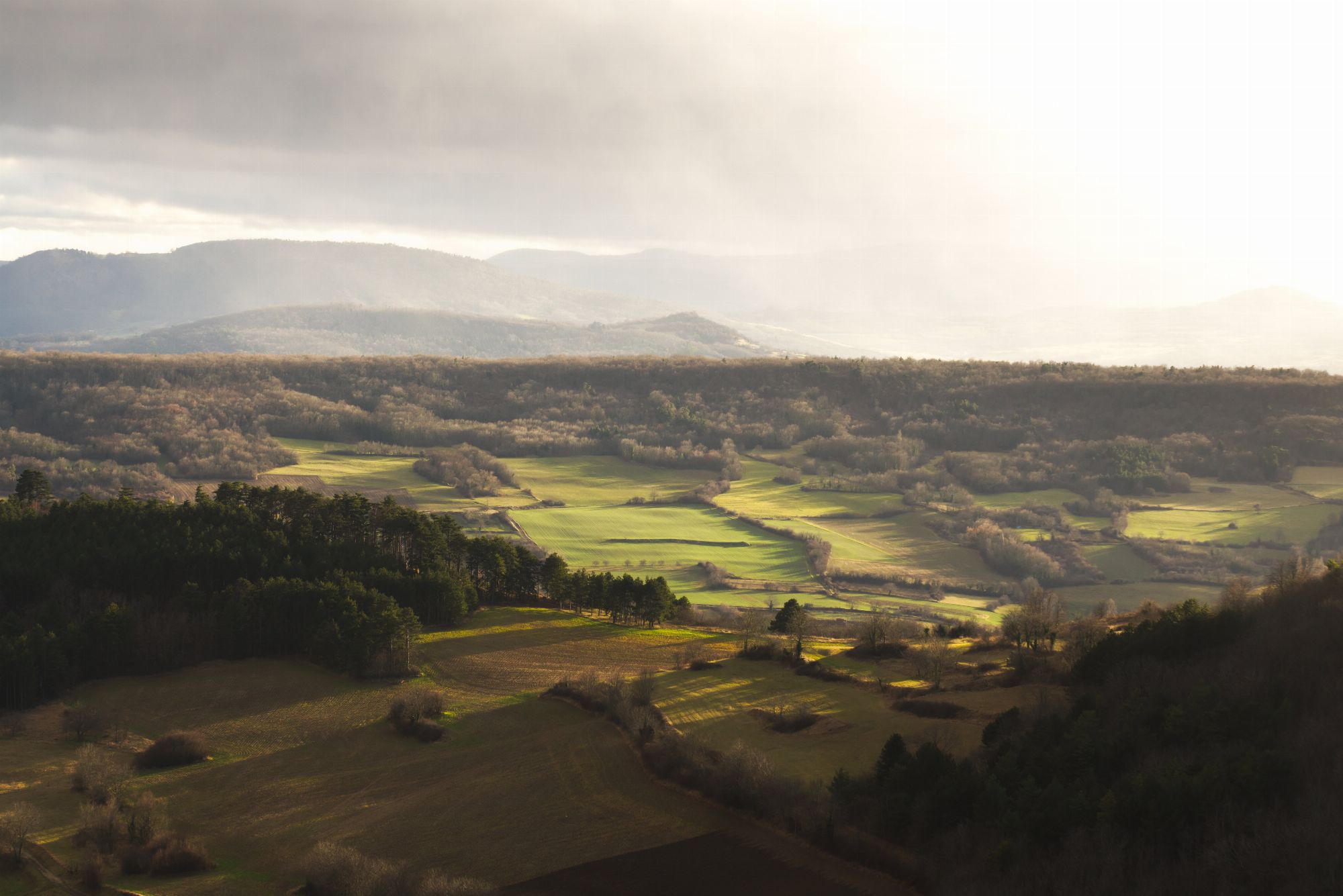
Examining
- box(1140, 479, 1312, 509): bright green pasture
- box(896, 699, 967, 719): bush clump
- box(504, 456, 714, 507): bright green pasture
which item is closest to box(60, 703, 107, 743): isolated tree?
box(896, 699, 967, 719): bush clump

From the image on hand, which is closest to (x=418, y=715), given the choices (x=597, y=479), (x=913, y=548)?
(x=913, y=548)

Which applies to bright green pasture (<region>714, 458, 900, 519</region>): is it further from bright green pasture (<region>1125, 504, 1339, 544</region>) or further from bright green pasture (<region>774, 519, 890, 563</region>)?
bright green pasture (<region>1125, 504, 1339, 544</region>)

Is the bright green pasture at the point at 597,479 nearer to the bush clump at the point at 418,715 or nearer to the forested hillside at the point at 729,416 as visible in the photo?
the forested hillside at the point at 729,416

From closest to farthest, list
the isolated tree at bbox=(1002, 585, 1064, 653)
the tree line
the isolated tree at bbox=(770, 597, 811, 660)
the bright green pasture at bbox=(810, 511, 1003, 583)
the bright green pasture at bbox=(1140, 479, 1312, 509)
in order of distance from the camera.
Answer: the isolated tree at bbox=(1002, 585, 1064, 653) < the tree line < the isolated tree at bbox=(770, 597, 811, 660) < the bright green pasture at bbox=(810, 511, 1003, 583) < the bright green pasture at bbox=(1140, 479, 1312, 509)

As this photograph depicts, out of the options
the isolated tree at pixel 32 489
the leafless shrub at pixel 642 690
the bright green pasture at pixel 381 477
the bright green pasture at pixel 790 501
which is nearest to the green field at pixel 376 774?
the leafless shrub at pixel 642 690

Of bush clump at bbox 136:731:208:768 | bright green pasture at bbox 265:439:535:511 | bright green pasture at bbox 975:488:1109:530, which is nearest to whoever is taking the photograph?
bush clump at bbox 136:731:208:768

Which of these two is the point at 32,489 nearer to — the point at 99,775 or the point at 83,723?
the point at 83,723

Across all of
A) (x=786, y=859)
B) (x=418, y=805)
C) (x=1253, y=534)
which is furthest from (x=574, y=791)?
(x=1253, y=534)
